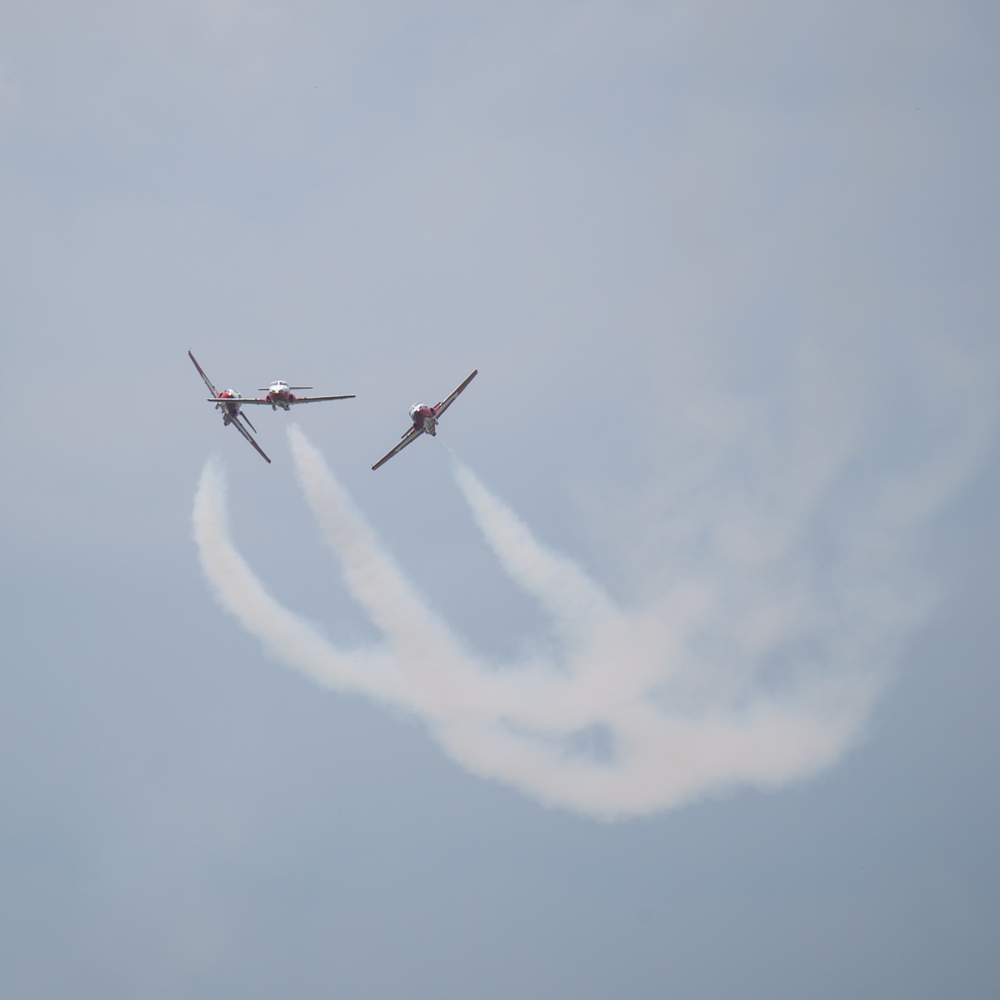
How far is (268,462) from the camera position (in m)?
114

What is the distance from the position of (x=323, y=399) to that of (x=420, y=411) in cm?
639

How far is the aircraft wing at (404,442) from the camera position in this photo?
110 metres

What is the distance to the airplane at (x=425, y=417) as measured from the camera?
360 feet

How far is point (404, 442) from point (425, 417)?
2617 millimetres

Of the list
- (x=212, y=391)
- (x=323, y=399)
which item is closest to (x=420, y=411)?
(x=323, y=399)

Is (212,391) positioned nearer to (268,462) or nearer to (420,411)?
(268,462)

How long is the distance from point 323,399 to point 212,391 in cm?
883

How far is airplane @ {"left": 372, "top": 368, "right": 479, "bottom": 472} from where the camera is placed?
110m

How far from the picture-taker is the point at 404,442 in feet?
364

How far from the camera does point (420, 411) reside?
110m

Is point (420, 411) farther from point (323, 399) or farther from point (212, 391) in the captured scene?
point (212, 391)

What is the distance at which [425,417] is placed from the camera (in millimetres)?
109562

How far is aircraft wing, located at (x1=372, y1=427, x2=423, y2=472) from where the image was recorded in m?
110

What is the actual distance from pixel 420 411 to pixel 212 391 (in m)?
14.9
